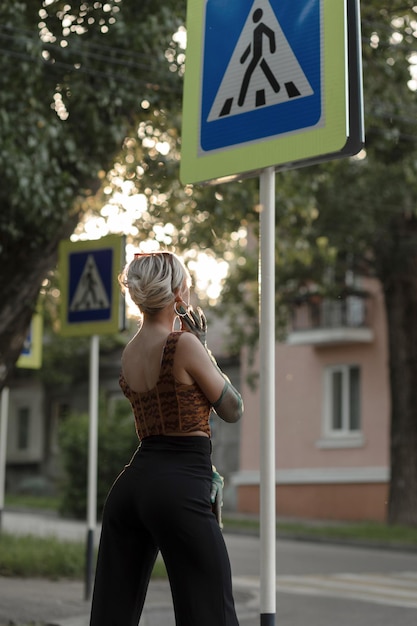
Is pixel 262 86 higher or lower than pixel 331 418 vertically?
higher

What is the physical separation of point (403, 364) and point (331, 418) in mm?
8000

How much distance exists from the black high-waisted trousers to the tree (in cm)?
619

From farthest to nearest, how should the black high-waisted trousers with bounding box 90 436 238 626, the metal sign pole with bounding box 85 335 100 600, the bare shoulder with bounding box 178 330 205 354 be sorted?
the metal sign pole with bounding box 85 335 100 600 < the bare shoulder with bounding box 178 330 205 354 < the black high-waisted trousers with bounding box 90 436 238 626

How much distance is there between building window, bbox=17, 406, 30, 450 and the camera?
4344 cm

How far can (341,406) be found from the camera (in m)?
30.8

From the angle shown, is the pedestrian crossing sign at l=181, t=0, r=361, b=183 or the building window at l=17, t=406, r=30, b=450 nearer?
the pedestrian crossing sign at l=181, t=0, r=361, b=183

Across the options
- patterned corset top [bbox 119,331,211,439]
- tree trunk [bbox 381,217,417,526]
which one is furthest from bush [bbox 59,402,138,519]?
patterned corset top [bbox 119,331,211,439]

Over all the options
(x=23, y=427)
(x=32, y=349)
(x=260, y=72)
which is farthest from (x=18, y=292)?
(x=23, y=427)

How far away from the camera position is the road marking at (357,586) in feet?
35.7

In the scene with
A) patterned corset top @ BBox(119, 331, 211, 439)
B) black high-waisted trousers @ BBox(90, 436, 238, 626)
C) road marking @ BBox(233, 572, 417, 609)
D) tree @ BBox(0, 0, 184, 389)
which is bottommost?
road marking @ BBox(233, 572, 417, 609)

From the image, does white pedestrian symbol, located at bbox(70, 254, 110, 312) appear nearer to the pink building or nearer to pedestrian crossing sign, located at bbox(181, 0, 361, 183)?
pedestrian crossing sign, located at bbox(181, 0, 361, 183)

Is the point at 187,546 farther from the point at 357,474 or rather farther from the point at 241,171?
the point at 357,474

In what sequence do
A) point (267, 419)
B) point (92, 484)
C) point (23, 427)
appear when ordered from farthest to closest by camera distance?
point (23, 427)
point (92, 484)
point (267, 419)

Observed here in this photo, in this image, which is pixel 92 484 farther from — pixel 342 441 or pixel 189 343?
pixel 342 441
